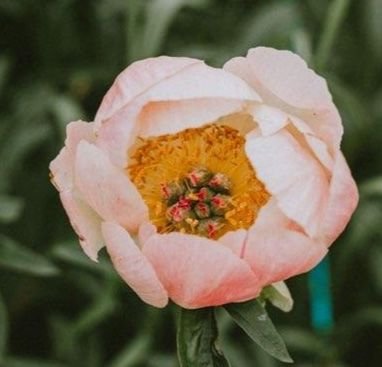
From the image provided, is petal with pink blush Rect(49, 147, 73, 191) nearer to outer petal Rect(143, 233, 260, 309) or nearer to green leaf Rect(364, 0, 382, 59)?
outer petal Rect(143, 233, 260, 309)

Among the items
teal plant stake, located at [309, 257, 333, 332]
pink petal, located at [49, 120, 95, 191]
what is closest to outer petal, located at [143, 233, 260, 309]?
pink petal, located at [49, 120, 95, 191]

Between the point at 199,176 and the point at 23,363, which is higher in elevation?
the point at 199,176

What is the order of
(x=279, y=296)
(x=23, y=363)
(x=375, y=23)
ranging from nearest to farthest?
1. (x=279, y=296)
2. (x=23, y=363)
3. (x=375, y=23)

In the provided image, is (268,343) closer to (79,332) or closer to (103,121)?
(103,121)

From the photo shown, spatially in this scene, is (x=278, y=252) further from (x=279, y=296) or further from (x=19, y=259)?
(x=19, y=259)

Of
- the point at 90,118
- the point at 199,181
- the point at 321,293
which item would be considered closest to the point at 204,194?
the point at 199,181

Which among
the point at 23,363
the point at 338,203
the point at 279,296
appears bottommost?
the point at 23,363

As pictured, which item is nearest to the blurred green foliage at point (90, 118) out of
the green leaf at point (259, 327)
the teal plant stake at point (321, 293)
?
the teal plant stake at point (321, 293)

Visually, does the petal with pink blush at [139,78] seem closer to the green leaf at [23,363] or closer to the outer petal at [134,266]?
the outer petal at [134,266]
